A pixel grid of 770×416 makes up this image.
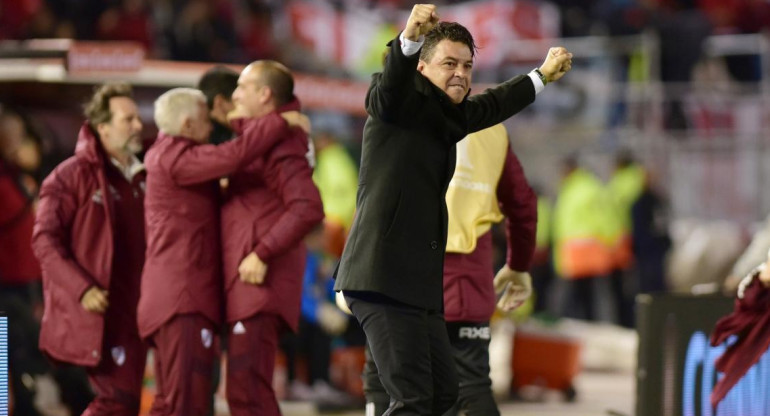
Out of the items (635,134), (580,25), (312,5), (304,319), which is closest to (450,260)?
(304,319)

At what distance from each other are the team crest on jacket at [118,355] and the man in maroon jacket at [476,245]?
1273 mm

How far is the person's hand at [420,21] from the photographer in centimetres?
545

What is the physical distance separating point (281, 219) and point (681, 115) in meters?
12.0

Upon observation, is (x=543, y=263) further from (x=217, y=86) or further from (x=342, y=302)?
(x=342, y=302)

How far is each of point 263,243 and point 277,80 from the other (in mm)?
843

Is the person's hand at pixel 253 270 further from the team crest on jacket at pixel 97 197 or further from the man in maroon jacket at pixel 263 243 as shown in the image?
the team crest on jacket at pixel 97 197

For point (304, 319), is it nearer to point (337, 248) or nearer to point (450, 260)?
point (337, 248)

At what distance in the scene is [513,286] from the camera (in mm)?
7566

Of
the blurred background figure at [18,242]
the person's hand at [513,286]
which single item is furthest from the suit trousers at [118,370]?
the blurred background figure at [18,242]

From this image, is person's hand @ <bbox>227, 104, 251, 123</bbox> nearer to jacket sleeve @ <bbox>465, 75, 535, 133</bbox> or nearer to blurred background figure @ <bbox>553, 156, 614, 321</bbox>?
jacket sleeve @ <bbox>465, 75, 535, 133</bbox>

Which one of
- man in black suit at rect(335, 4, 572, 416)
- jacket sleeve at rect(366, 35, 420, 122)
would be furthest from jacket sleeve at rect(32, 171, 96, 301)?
jacket sleeve at rect(366, 35, 420, 122)

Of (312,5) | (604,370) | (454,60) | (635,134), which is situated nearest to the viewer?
(454,60)

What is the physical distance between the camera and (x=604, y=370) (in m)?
14.8

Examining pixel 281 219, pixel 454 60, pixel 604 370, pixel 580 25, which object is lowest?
pixel 604 370
